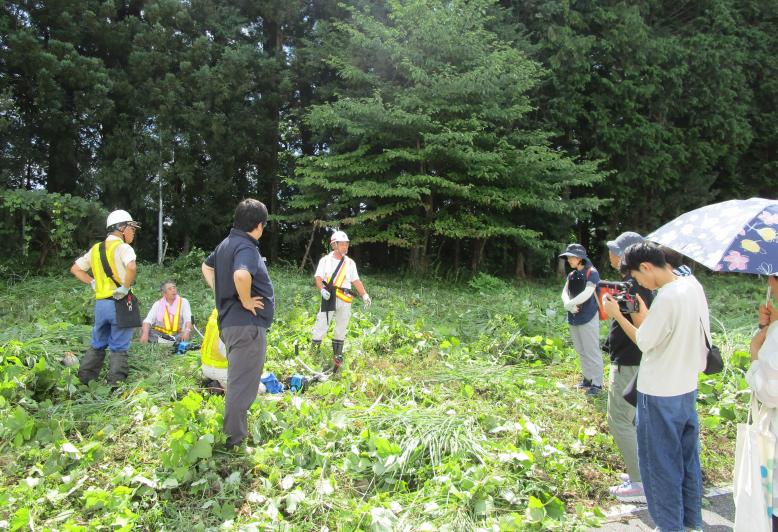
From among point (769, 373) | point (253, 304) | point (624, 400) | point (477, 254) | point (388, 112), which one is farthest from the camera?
point (477, 254)

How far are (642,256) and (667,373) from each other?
2.07ft

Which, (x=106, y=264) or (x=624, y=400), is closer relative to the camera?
(x=624, y=400)

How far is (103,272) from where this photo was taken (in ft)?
15.7

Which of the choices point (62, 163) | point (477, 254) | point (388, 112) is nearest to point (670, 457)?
point (388, 112)

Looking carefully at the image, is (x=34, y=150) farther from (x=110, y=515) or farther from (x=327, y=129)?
(x=110, y=515)

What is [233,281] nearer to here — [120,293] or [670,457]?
[120,293]

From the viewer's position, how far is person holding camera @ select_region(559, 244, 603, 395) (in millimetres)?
5395

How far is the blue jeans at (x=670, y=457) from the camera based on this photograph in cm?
284

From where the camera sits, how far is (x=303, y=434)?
3863 millimetres

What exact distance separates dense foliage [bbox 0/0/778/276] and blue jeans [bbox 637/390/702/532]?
978 centimetres

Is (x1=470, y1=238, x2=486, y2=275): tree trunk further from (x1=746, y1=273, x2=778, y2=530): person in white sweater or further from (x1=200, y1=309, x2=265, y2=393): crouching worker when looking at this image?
(x1=746, y1=273, x2=778, y2=530): person in white sweater

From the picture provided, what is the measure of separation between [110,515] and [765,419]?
351 cm

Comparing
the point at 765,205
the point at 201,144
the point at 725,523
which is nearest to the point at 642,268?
the point at 765,205

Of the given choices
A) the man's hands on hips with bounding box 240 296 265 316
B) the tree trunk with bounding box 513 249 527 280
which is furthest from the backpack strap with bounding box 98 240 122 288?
the tree trunk with bounding box 513 249 527 280
